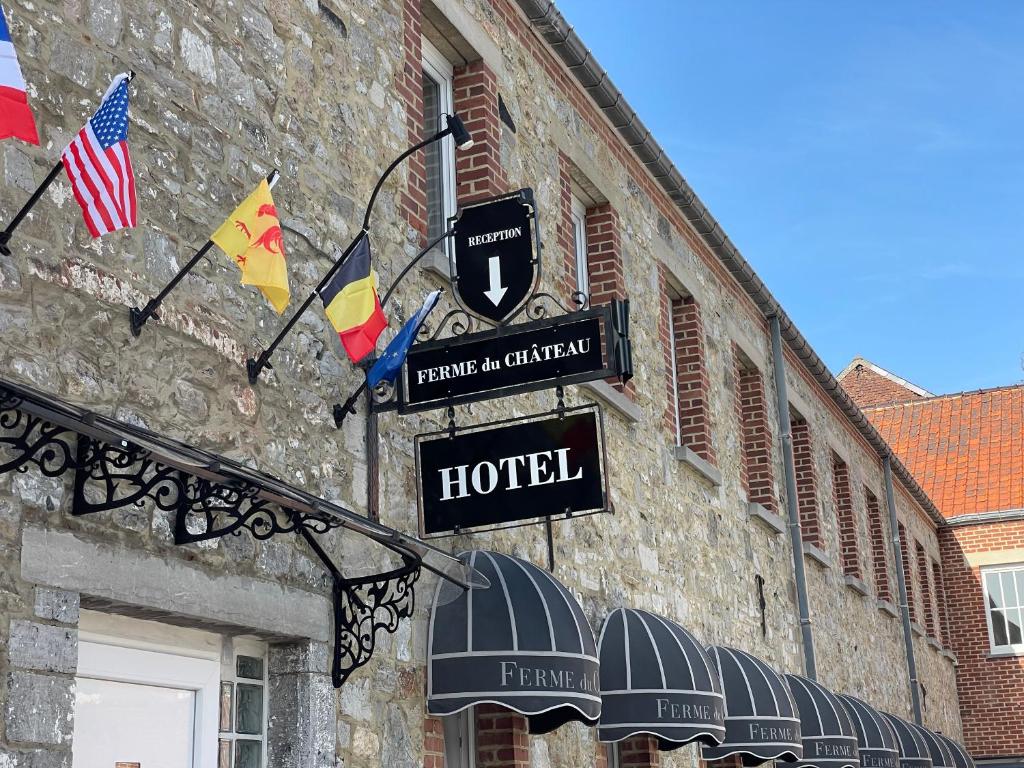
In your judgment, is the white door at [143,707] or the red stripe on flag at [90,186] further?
the white door at [143,707]

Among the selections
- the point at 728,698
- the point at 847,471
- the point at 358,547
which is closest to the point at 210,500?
the point at 358,547

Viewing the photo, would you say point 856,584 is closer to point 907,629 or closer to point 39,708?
point 907,629

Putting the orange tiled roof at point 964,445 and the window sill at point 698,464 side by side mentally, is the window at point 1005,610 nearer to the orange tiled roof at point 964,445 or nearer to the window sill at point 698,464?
the orange tiled roof at point 964,445

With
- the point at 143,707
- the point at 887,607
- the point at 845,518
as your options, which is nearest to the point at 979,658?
the point at 887,607

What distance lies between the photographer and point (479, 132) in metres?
8.52

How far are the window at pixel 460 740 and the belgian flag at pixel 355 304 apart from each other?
2.49 meters

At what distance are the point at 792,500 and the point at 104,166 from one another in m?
10.7

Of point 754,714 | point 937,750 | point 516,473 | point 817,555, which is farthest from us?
point 937,750

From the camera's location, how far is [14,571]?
4.53m

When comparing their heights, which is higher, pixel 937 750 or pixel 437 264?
pixel 437 264

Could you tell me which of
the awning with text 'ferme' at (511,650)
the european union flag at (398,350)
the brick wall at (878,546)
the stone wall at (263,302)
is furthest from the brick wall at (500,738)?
the brick wall at (878,546)

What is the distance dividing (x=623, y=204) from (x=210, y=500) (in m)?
6.25

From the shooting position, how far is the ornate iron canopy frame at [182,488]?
4402 millimetres

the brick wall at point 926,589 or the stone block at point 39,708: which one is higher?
the brick wall at point 926,589
